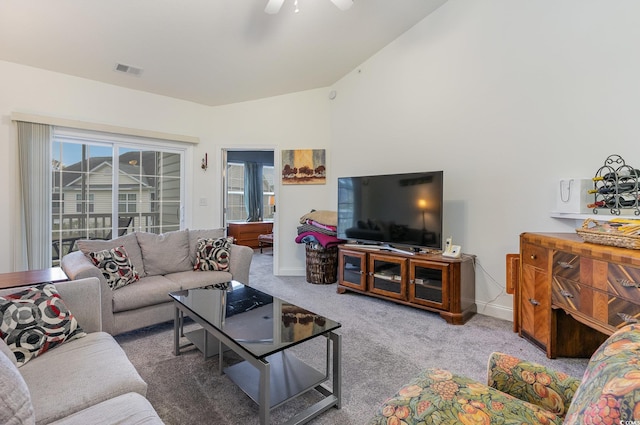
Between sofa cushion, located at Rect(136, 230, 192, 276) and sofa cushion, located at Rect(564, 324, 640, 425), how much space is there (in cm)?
320

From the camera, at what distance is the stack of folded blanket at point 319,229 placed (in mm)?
4316

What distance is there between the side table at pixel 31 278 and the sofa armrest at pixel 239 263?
1.37 m

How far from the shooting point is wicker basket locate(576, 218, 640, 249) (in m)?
1.67

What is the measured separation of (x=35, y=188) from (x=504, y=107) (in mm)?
5074

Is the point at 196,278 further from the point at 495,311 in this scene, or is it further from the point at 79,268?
the point at 495,311

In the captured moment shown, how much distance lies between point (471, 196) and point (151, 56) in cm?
385

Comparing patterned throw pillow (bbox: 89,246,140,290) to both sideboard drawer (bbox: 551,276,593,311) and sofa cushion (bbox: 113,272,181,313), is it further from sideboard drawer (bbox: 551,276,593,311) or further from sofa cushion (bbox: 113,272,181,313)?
sideboard drawer (bbox: 551,276,593,311)

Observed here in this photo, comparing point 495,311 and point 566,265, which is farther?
point 495,311

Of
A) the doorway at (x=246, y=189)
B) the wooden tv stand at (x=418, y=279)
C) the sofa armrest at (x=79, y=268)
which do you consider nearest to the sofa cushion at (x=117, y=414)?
the sofa armrest at (x=79, y=268)

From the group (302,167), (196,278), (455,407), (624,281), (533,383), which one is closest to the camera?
(455,407)

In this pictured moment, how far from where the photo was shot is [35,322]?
1.54m

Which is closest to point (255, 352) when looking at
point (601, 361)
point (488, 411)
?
point (488, 411)

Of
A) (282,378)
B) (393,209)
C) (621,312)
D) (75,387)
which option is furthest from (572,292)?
(75,387)

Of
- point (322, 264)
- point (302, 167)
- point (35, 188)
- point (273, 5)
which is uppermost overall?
point (273, 5)
